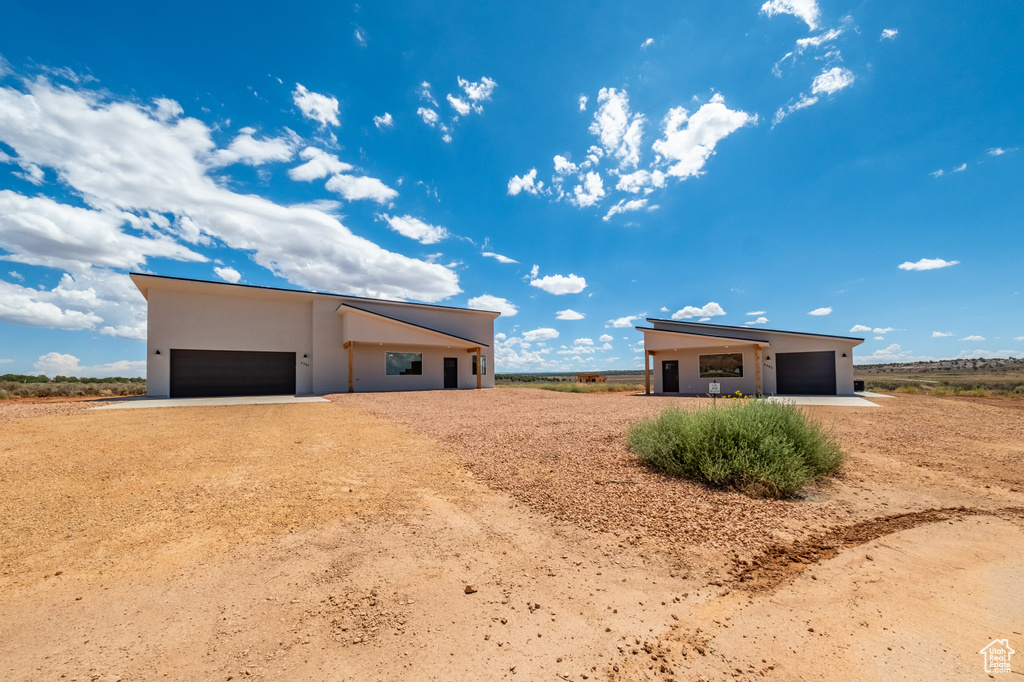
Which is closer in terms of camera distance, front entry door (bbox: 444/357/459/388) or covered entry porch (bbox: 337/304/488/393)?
covered entry porch (bbox: 337/304/488/393)

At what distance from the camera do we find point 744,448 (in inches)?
191

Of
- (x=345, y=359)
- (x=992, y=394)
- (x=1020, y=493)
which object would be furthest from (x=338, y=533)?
(x=992, y=394)

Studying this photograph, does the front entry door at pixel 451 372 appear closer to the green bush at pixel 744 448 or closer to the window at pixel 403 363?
the window at pixel 403 363

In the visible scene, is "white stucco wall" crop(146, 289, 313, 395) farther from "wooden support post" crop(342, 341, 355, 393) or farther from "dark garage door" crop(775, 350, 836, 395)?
"dark garage door" crop(775, 350, 836, 395)

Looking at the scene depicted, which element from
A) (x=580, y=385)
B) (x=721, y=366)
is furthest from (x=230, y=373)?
(x=721, y=366)

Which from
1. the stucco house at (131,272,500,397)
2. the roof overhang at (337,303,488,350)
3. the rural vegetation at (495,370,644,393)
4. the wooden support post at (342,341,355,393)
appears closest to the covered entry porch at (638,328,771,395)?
the rural vegetation at (495,370,644,393)

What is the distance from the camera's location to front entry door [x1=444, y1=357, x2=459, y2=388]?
22.8 m

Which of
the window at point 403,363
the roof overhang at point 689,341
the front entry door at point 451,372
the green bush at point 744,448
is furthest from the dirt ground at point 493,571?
the front entry door at point 451,372

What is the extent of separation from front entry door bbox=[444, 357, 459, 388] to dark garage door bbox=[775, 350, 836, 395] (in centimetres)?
1583

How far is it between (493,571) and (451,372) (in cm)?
2038

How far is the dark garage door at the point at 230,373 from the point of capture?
17.4 meters

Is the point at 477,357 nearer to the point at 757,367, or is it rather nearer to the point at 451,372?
the point at 451,372

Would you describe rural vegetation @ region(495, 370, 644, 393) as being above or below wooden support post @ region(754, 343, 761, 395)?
below

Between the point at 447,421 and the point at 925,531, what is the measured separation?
24.8 feet
